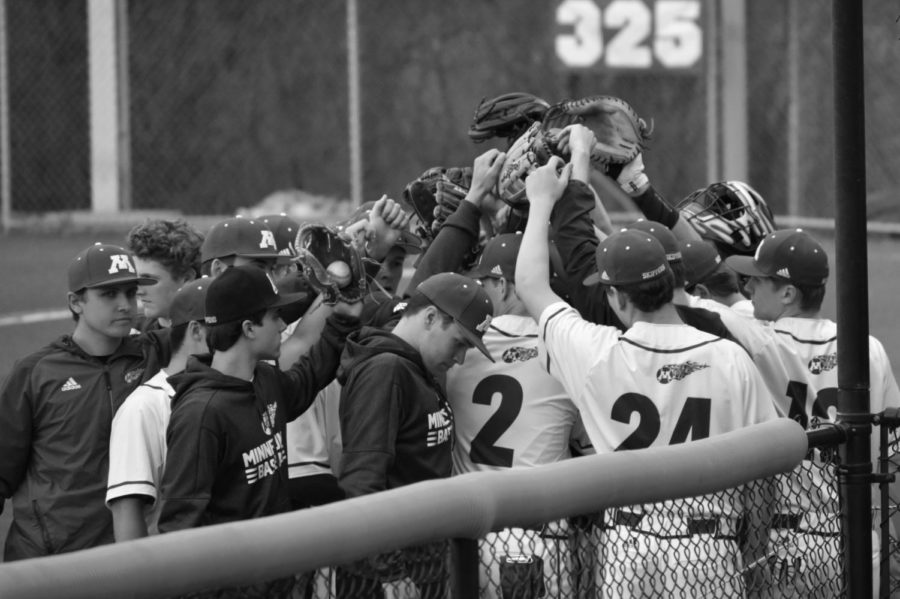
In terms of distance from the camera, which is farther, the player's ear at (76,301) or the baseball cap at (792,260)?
the baseball cap at (792,260)

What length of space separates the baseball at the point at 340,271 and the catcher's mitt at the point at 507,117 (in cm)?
102

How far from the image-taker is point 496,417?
4527 millimetres

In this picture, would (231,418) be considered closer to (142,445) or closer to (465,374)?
(142,445)

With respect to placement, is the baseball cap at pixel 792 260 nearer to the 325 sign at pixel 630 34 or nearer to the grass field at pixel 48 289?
the grass field at pixel 48 289

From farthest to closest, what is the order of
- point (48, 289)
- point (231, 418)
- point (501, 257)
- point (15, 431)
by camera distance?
point (48, 289)
point (501, 257)
point (15, 431)
point (231, 418)

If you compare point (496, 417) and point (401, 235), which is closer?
point (496, 417)

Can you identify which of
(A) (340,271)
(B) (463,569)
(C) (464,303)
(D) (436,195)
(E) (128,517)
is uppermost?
(D) (436,195)

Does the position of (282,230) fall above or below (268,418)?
above

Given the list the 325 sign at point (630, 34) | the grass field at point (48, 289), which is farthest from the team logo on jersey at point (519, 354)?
the 325 sign at point (630, 34)

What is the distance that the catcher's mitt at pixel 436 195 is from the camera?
5.44 metres

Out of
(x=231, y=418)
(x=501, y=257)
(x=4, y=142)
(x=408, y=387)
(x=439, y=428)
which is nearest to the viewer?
(x=231, y=418)

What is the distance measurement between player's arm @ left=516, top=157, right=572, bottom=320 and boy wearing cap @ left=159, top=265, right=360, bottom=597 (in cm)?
75

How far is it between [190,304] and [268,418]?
1.84 feet

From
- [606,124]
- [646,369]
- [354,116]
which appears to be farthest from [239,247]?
[354,116]
